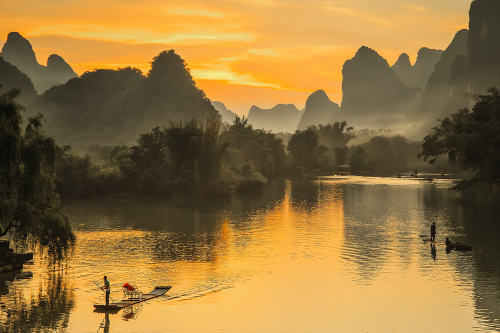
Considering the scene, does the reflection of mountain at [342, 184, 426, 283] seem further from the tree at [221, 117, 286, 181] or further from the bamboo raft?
the tree at [221, 117, 286, 181]

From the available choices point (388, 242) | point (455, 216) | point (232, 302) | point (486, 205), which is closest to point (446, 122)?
point (486, 205)

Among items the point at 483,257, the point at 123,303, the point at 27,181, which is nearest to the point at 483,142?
the point at 483,257

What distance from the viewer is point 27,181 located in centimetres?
4047

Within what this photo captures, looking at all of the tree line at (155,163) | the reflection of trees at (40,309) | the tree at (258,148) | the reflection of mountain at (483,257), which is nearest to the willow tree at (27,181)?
the tree line at (155,163)

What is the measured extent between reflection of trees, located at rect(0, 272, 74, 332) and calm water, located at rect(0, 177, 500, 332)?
0.10 metres

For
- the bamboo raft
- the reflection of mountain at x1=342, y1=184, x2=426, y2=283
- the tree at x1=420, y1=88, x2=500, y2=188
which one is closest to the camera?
the bamboo raft

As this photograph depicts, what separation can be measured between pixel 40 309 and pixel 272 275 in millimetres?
16455

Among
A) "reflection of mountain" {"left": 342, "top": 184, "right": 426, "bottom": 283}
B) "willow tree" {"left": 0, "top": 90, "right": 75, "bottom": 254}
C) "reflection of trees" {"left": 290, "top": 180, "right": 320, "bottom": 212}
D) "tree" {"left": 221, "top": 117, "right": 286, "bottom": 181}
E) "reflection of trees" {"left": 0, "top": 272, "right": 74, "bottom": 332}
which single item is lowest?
"reflection of trees" {"left": 0, "top": 272, "right": 74, "bottom": 332}

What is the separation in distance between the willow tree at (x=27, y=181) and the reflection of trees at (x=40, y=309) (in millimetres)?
3518

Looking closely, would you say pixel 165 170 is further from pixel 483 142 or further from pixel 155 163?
pixel 483 142

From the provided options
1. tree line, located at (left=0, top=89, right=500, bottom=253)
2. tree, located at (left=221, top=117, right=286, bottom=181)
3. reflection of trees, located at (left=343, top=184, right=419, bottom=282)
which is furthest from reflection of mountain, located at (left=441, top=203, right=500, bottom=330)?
tree, located at (left=221, top=117, right=286, bottom=181)

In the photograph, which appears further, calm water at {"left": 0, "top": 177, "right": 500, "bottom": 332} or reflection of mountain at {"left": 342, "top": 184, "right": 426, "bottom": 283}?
reflection of mountain at {"left": 342, "top": 184, "right": 426, "bottom": 283}

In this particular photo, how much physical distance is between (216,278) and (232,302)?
6046 millimetres

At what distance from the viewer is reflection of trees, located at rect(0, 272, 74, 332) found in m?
33.1
